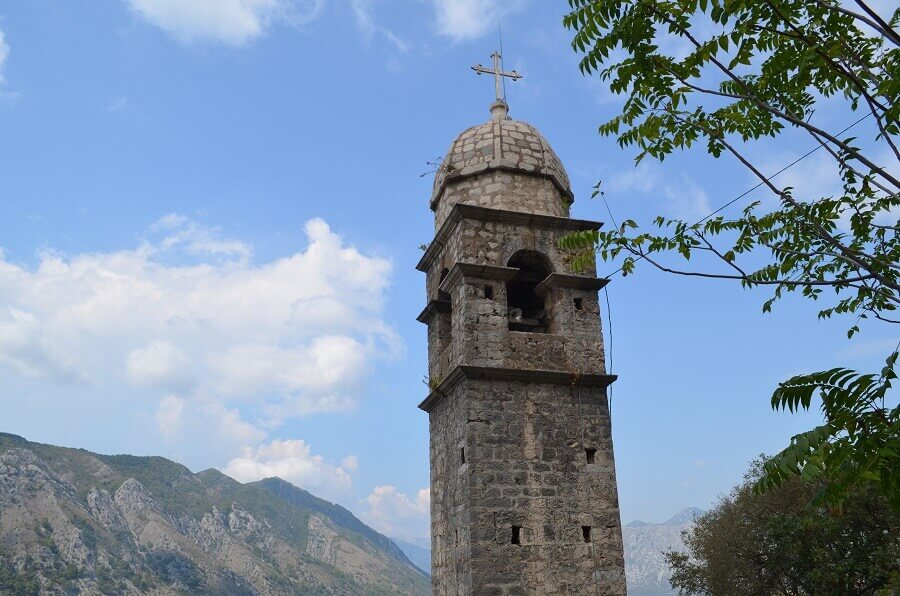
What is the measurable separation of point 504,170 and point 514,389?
3.66m

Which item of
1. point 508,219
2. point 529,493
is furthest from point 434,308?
point 529,493

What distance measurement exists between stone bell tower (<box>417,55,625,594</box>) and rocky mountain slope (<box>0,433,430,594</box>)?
6196 cm

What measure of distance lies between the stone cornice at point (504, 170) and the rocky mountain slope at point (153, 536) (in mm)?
62259

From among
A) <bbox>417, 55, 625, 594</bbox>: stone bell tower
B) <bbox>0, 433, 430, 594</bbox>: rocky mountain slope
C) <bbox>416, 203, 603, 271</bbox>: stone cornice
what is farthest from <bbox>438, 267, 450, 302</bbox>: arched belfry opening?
<bbox>0, 433, 430, 594</bbox>: rocky mountain slope

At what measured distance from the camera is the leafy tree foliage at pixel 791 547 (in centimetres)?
1873

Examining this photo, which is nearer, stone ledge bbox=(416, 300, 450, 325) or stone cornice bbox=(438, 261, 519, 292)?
stone cornice bbox=(438, 261, 519, 292)

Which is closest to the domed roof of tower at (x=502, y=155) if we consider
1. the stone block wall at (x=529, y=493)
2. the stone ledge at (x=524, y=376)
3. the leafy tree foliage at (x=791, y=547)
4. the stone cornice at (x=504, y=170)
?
the stone cornice at (x=504, y=170)

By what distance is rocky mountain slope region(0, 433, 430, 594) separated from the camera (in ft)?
218

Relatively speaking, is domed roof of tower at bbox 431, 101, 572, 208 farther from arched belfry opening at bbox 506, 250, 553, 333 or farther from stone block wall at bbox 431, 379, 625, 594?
stone block wall at bbox 431, 379, 625, 594

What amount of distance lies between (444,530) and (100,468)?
85467 mm

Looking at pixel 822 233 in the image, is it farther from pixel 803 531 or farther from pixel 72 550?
pixel 72 550

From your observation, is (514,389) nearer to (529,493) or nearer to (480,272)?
(529,493)

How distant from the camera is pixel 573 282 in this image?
38.3 feet

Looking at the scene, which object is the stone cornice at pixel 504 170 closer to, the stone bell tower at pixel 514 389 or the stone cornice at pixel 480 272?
the stone bell tower at pixel 514 389
